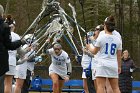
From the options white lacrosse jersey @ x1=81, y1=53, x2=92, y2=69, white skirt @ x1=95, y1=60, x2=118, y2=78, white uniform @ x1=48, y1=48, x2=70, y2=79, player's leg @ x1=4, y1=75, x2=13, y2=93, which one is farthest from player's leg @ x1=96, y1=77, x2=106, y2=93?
white lacrosse jersey @ x1=81, y1=53, x2=92, y2=69

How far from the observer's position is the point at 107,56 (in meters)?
10.5

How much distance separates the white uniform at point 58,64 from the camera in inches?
560

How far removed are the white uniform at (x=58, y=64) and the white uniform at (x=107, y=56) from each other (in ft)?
12.3

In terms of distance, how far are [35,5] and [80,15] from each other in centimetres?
349

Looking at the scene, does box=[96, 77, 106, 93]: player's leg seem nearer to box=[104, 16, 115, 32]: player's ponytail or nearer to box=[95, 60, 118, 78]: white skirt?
box=[95, 60, 118, 78]: white skirt

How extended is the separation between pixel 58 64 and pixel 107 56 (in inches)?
156

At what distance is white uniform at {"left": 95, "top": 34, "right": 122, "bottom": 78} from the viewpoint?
34.4ft

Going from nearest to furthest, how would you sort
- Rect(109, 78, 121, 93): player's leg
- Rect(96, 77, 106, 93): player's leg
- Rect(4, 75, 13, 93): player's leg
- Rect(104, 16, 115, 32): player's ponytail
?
Rect(4, 75, 13, 93): player's leg → Rect(104, 16, 115, 32): player's ponytail → Rect(96, 77, 106, 93): player's leg → Rect(109, 78, 121, 93): player's leg

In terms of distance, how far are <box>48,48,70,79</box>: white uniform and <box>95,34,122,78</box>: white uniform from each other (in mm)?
3750

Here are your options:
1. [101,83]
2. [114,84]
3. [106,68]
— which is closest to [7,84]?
[101,83]

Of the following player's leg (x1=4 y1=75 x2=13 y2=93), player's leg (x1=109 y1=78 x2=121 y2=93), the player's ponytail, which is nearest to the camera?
player's leg (x1=4 y1=75 x2=13 y2=93)

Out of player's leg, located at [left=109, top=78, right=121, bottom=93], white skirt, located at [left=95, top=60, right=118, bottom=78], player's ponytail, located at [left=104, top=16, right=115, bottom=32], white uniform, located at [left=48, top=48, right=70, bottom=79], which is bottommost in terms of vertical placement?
player's leg, located at [left=109, top=78, right=121, bottom=93]

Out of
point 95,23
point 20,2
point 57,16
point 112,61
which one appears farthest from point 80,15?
point 112,61

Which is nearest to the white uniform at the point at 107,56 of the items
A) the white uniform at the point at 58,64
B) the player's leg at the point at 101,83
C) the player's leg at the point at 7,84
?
the player's leg at the point at 101,83
